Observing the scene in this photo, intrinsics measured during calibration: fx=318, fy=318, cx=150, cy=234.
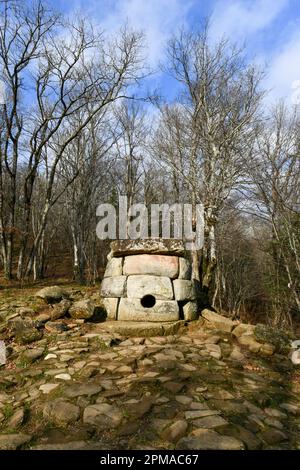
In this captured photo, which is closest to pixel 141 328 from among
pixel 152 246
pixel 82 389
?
pixel 152 246

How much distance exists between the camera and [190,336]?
571cm

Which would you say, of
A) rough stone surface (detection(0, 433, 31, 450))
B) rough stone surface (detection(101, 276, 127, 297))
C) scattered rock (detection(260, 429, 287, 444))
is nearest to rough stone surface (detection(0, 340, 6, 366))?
rough stone surface (detection(0, 433, 31, 450))

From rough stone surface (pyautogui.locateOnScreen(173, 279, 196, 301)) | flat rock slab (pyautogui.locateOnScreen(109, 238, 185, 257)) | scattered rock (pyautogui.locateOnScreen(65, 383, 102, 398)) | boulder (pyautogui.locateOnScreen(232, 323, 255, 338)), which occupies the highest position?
flat rock slab (pyautogui.locateOnScreen(109, 238, 185, 257))

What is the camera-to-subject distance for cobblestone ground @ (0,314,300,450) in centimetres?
275

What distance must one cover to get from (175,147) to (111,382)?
9520 mm

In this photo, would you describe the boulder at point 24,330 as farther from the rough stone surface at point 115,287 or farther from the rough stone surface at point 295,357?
the rough stone surface at point 295,357

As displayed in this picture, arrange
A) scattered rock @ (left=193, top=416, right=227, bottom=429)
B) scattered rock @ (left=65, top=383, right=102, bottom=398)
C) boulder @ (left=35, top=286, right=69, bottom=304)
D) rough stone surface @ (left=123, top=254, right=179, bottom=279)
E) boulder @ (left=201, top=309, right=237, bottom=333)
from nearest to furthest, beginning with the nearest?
scattered rock @ (left=193, top=416, right=227, bottom=429)
scattered rock @ (left=65, top=383, right=102, bottom=398)
boulder @ (left=201, top=309, right=237, bottom=333)
rough stone surface @ (left=123, top=254, right=179, bottom=279)
boulder @ (left=35, top=286, right=69, bottom=304)

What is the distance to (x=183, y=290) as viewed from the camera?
631 cm

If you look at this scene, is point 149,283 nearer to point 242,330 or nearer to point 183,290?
point 183,290

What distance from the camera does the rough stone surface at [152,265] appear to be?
6348 mm

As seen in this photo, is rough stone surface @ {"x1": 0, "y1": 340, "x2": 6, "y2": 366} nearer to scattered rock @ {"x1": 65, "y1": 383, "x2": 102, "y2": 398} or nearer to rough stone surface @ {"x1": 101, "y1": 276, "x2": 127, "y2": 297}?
scattered rock @ {"x1": 65, "y1": 383, "x2": 102, "y2": 398}

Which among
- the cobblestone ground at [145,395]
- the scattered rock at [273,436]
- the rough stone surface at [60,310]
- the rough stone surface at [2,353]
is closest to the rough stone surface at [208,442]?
the cobblestone ground at [145,395]

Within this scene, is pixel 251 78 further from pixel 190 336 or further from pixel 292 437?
pixel 292 437
